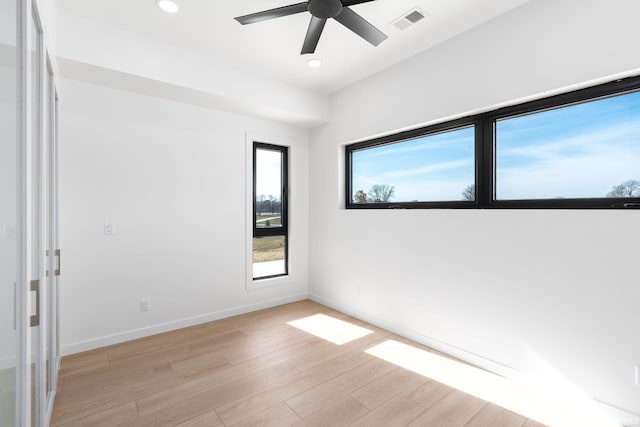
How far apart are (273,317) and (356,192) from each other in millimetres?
1852

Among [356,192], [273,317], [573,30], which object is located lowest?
[273,317]

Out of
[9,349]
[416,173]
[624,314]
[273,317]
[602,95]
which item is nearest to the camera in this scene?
[9,349]

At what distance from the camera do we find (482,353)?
8.03ft

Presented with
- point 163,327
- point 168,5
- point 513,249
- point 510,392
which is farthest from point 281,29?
point 510,392

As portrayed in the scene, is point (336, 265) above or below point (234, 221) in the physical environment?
below

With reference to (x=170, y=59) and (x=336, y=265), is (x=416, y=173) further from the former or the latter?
(x=170, y=59)

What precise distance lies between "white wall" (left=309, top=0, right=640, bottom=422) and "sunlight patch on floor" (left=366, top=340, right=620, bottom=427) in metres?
0.11

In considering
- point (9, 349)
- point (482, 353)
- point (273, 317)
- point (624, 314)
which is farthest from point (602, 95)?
point (273, 317)

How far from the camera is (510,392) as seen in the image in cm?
211

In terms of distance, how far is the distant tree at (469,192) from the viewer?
8.54ft

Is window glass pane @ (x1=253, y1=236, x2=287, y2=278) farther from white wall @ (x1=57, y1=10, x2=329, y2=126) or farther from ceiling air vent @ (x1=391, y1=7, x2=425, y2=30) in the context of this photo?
ceiling air vent @ (x1=391, y1=7, x2=425, y2=30)

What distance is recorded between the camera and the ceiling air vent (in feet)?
7.54

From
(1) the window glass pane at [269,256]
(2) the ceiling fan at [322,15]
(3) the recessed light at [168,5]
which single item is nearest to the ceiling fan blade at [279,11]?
(2) the ceiling fan at [322,15]

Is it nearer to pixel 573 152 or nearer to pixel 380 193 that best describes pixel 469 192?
pixel 573 152
